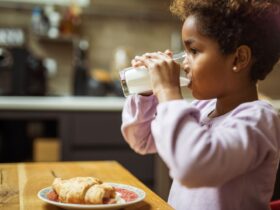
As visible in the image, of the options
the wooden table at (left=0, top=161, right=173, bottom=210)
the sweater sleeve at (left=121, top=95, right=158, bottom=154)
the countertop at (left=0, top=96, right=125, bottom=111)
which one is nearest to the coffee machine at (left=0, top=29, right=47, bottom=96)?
→ the countertop at (left=0, top=96, right=125, bottom=111)

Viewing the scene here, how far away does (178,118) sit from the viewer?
2.77 ft

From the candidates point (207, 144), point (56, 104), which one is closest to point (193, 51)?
point (207, 144)

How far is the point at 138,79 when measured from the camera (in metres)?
1.08

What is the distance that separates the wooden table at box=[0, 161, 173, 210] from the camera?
945 millimetres

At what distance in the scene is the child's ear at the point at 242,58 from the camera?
98 centimetres

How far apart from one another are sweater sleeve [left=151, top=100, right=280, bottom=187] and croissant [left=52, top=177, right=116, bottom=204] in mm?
137

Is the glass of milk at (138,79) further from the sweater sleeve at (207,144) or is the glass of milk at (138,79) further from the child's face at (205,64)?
the sweater sleeve at (207,144)

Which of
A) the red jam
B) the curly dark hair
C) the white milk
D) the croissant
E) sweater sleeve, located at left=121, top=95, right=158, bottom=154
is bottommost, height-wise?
the red jam

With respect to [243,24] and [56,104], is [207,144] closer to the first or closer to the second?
[243,24]

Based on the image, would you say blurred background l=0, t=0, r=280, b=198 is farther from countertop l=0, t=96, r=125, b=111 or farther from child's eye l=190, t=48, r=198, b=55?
child's eye l=190, t=48, r=198, b=55

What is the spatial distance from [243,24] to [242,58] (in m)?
0.07

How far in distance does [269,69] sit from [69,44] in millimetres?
2412

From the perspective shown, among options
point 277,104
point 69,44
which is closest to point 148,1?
point 69,44

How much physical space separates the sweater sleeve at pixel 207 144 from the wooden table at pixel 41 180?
153 mm
